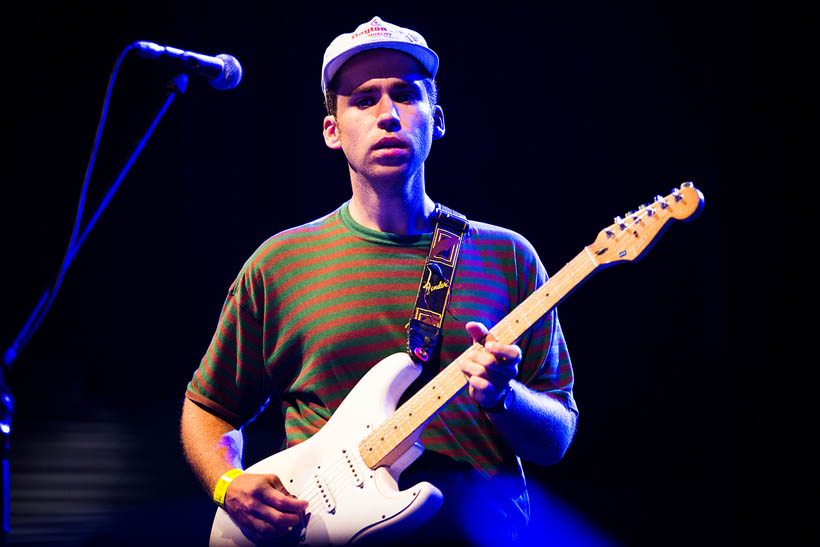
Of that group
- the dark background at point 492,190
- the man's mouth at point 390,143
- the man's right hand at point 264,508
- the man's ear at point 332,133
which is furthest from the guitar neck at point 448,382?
the dark background at point 492,190

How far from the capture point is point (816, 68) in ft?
10.7

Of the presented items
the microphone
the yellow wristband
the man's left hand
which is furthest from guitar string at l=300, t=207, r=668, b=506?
the microphone

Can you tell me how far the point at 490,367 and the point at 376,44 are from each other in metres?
1.09

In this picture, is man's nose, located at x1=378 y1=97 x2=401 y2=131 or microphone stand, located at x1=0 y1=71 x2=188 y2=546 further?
man's nose, located at x1=378 y1=97 x2=401 y2=131

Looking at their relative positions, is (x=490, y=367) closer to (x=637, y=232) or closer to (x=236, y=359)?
(x=637, y=232)

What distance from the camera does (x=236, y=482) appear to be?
81.7 inches

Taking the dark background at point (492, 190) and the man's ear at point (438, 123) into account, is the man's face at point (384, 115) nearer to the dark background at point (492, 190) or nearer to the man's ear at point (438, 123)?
the man's ear at point (438, 123)

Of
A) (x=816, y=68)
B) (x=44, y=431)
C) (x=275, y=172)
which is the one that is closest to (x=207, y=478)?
(x=44, y=431)

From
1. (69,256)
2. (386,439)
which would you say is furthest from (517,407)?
(69,256)

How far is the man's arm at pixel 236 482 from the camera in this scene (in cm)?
199

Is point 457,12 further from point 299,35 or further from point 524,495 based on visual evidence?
point 524,495

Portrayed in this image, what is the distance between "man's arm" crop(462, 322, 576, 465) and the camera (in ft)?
5.87

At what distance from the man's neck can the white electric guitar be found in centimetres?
46

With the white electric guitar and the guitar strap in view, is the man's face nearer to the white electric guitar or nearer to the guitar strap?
the guitar strap
